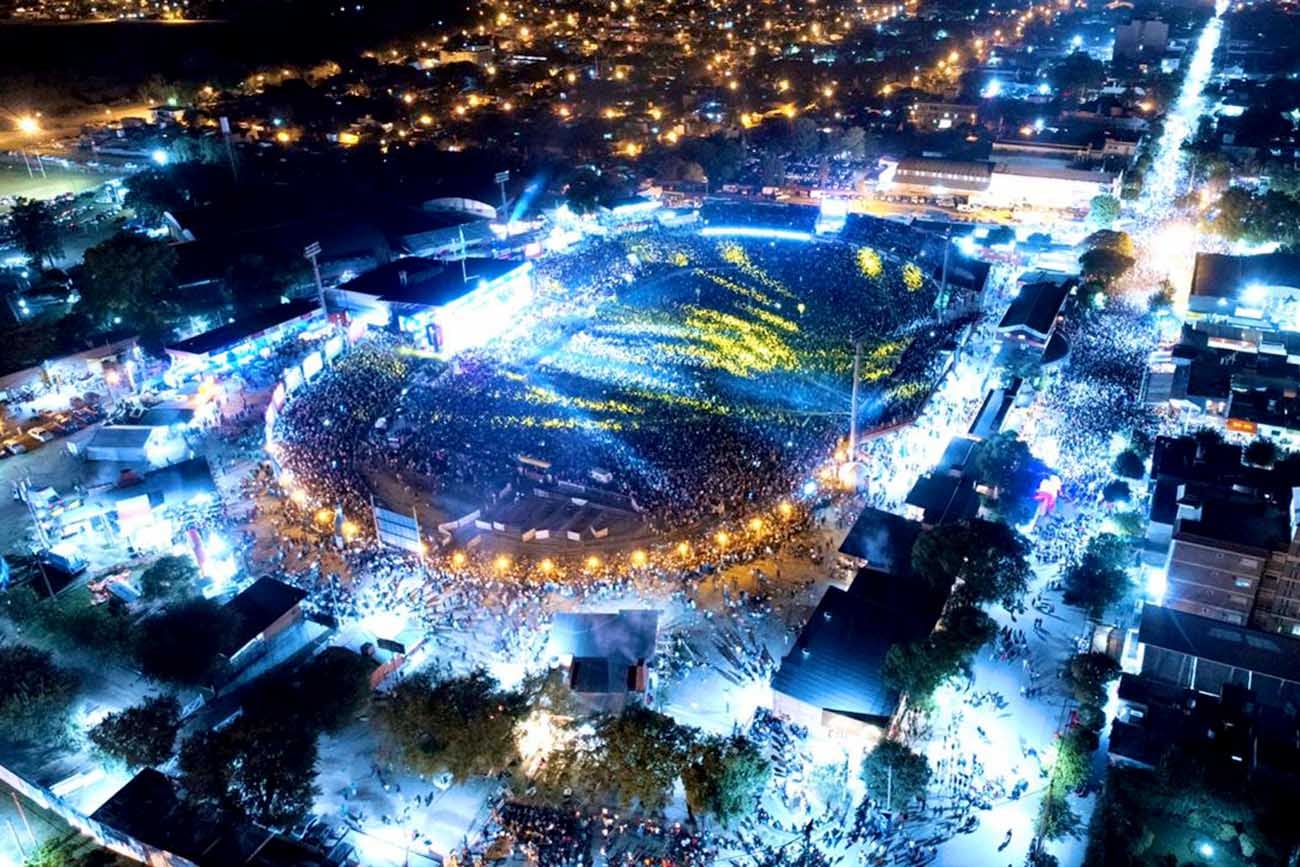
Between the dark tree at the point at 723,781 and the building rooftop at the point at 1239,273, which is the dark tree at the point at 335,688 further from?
the building rooftop at the point at 1239,273

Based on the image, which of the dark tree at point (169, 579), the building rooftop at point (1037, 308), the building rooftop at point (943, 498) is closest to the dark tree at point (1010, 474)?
the building rooftop at point (943, 498)

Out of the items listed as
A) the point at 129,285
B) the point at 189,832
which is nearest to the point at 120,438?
the point at 129,285

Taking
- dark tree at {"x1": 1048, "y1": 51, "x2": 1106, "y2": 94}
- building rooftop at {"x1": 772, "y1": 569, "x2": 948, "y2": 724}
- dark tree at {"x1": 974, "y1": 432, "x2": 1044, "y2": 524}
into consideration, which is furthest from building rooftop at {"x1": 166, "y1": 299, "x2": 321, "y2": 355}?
dark tree at {"x1": 1048, "y1": 51, "x2": 1106, "y2": 94}

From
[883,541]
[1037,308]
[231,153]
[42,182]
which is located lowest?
[883,541]

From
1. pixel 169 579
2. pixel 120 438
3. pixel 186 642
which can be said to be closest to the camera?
pixel 186 642

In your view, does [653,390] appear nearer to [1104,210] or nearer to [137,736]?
[137,736]

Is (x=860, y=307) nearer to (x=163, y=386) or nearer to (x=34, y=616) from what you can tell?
(x=163, y=386)
